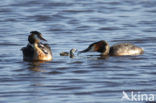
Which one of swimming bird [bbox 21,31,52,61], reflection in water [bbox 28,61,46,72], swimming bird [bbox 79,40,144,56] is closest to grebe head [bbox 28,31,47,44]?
swimming bird [bbox 21,31,52,61]

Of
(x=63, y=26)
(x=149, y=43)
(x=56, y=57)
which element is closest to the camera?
(x=56, y=57)

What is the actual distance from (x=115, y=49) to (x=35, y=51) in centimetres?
201

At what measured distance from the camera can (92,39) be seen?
1820cm

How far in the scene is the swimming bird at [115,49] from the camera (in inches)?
632

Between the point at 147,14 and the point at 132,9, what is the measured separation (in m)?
1.12

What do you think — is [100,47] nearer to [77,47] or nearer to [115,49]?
[115,49]

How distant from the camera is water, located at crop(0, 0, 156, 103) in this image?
39.1 feet

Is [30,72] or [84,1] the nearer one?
[30,72]

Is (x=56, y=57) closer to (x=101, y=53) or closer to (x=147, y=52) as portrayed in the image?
(x=101, y=53)

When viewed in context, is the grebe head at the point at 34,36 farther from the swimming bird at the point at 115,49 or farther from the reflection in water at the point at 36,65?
the swimming bird at the point at 115,49

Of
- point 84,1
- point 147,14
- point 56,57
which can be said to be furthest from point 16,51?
point 84,1

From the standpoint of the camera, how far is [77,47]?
1695cm

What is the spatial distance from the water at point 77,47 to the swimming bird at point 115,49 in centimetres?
22

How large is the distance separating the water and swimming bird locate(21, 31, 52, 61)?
20cm
